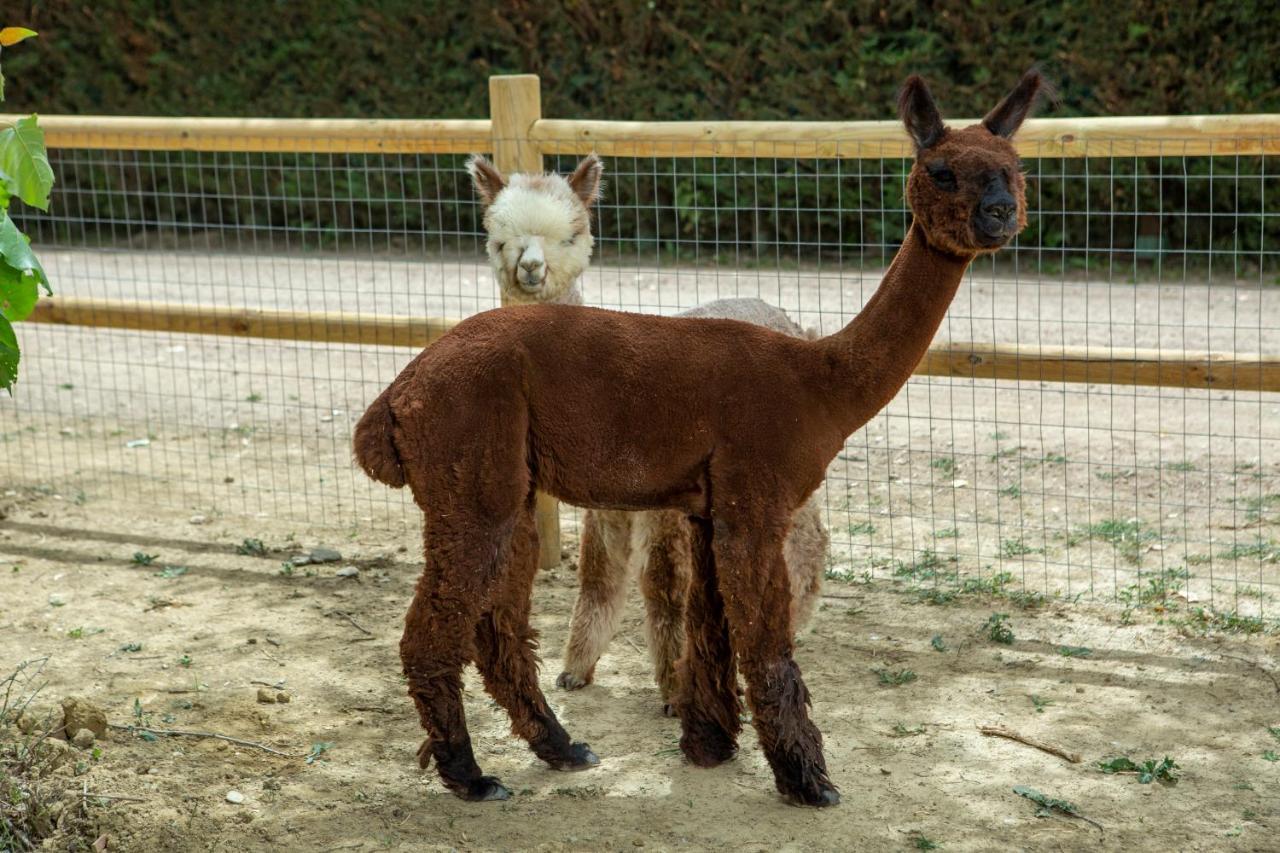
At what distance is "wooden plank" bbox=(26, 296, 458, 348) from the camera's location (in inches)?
231

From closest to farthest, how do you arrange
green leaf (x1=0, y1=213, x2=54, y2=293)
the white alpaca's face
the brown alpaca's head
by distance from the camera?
green leaf (x1=0, y1=213, x2=54, y2=293)
the brown alpaca's head
the white alpaca's face

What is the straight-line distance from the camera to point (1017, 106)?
364 centimetres

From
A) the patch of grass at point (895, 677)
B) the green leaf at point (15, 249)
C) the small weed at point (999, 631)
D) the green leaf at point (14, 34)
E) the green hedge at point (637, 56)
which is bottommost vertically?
the patch of grass at point (895, 677)

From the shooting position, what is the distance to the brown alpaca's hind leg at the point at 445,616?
12.1 ft

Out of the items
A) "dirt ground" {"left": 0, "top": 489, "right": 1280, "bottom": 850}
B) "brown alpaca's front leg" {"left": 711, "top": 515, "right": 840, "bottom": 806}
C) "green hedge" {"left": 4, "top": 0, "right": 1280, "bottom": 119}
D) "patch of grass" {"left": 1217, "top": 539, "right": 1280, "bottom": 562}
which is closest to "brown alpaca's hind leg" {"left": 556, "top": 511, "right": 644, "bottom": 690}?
"dirt ground" {"left": 0, "top": 489, "right": 1280, "bottom": 850}

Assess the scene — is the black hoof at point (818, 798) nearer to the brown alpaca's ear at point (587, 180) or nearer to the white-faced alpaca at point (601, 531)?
the white-faced alpaca at point (601, 531)

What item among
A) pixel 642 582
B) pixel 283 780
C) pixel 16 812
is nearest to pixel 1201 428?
pixel 642 582

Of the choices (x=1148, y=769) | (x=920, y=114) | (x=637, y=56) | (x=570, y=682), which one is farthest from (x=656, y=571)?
(x=637, y=56)

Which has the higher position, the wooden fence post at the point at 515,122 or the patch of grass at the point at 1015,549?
the wooden fence post at the point at 515,122

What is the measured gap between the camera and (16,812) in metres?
3.44

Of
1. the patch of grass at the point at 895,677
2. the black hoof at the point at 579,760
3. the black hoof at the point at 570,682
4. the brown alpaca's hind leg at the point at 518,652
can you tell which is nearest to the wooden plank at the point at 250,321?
the black hoof at the point at 570,682

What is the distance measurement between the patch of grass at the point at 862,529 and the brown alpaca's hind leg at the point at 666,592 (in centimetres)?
174

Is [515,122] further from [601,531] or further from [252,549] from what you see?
[252,549]

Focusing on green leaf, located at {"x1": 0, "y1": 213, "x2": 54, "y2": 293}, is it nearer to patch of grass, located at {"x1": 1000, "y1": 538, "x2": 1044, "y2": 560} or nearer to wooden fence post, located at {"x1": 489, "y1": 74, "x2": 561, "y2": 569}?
wooden fence post, located at {"x1": 489, "y1": 74, "x2": 561, "y2": 569}
